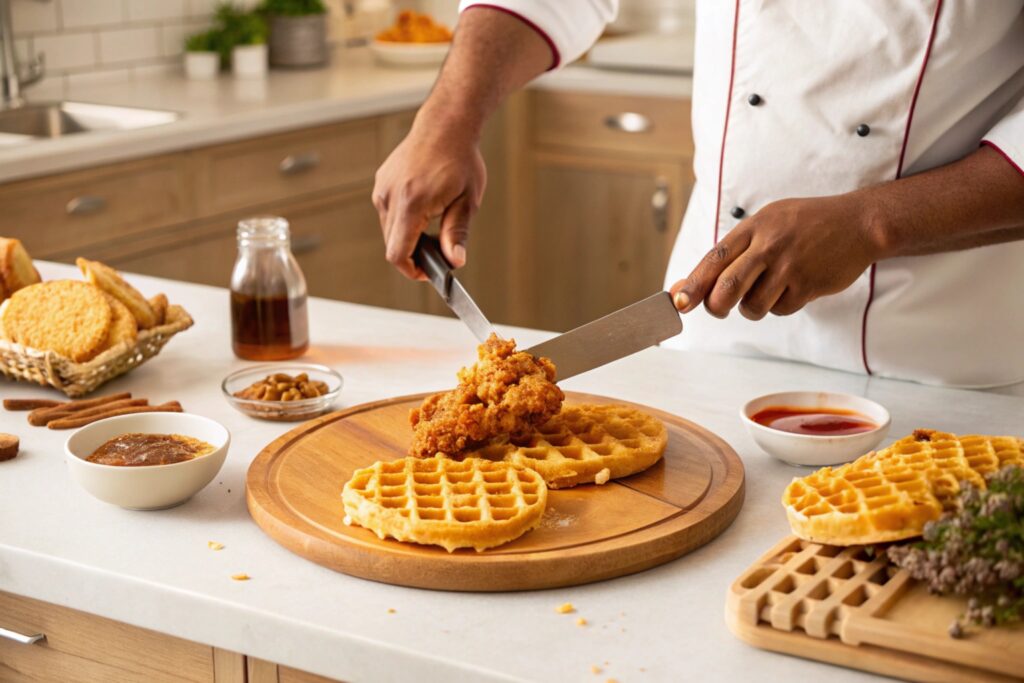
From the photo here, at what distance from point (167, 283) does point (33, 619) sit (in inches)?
35.6

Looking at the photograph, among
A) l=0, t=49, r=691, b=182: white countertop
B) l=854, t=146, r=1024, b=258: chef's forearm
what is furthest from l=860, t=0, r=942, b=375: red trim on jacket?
l=0, t=49, r=691, b=182: white countertop

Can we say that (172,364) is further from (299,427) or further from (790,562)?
(790,562)

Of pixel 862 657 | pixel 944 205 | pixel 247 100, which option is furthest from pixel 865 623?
pixel 247 100

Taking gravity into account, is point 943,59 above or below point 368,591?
above

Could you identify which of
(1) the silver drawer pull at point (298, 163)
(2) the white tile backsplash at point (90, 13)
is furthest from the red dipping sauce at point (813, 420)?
(2) the white tile backsplash at point (90, 13)

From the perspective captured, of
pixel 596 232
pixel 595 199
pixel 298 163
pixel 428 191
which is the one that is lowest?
pixel 596 232

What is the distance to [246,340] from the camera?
170 centimetres

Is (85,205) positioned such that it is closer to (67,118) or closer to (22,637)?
(67,118)

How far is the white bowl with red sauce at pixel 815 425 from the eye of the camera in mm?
1317

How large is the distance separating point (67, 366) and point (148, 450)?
31cm

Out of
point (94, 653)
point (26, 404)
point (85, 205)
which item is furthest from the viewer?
point (85, 205)

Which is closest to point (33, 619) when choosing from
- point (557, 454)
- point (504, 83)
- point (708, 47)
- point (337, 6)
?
point (557, 454)

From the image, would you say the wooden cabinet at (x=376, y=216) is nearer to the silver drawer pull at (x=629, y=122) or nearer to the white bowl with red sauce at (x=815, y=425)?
the silver drawer pull at (x=629, y=122)

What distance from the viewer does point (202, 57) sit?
385 centimetres
